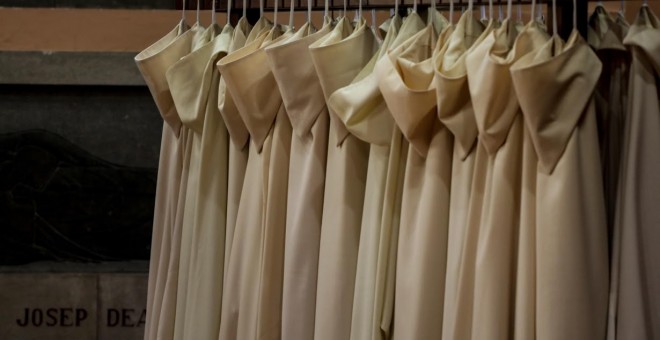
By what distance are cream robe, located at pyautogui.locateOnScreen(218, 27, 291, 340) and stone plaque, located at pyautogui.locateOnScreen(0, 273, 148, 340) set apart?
2.61 metres

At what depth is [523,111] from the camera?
1.31 meters

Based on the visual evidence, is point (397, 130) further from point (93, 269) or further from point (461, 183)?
point (93, 269)

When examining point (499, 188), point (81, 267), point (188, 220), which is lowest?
point (81, 267)

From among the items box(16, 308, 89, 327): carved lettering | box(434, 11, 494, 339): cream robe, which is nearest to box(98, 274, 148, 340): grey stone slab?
box(16, 308, 89, 327): carved lettering

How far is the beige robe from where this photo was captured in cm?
149

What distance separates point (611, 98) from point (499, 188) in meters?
0.24

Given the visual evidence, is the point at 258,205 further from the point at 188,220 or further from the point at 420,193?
the point at 420,193

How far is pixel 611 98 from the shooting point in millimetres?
1405

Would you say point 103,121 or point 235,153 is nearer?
point 235,153

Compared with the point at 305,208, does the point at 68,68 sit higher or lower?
higher

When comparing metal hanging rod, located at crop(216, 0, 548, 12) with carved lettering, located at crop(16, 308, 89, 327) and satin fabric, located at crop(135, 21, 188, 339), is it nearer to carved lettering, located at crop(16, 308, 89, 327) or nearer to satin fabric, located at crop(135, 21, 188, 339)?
satin fabric, located at crop(135, 21, 188, 339)

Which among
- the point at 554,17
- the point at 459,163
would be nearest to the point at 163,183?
the point at 459,163

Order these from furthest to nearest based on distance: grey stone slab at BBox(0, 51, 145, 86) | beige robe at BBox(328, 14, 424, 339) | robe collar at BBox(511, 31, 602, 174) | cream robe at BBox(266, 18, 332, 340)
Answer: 1. grey stone slab at BBox(0, 51, 145, 86)
2. cream robe at BBox(266, 18, 332, 340)
3. beige robe at BBox(328, 14, 424, 339)
4. robe collar at BBox(511, 31, 602, 174)

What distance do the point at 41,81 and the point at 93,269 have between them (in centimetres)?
98
